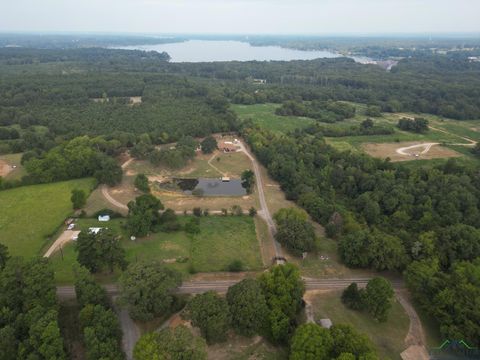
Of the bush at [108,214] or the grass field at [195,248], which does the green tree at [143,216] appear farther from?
the bush at [108,214]

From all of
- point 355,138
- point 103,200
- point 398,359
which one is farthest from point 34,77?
point 398,359

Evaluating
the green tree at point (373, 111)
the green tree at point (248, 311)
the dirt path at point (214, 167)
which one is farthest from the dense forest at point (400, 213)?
the green tree at point (373, 111)

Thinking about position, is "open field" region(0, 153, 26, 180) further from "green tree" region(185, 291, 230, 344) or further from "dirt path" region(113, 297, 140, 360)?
"green tree" region(185, 291, 230, 344)

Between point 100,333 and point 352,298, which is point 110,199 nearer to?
point 100,333

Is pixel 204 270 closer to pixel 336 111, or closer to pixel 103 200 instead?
pixel 103 200

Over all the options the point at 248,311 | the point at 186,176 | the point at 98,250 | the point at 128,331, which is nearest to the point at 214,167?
the point at 186,176

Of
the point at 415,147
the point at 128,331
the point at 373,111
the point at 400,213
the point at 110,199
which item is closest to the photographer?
the point at 128,331
